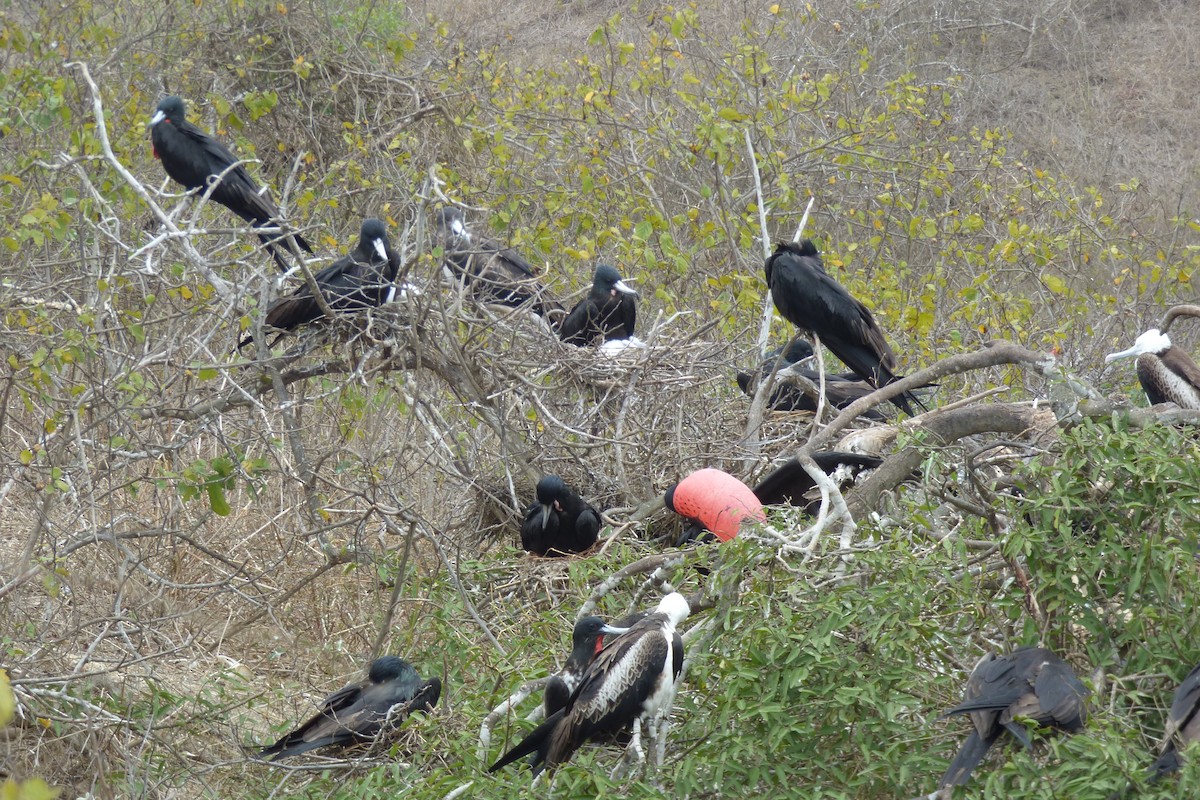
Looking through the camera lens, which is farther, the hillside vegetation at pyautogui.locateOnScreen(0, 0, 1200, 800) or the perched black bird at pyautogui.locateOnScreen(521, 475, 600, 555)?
the perched black bird at pyautogui.locateOnScreen(521, 475, 600, 555)

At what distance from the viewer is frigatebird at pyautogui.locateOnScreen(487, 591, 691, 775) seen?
2.56m

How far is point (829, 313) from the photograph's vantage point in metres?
4.68

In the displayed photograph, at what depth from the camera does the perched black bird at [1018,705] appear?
2109 millimetres

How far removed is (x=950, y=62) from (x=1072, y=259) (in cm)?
309

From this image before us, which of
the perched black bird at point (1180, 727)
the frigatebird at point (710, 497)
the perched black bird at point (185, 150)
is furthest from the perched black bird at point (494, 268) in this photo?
the perched black bird at point (1180, 727)

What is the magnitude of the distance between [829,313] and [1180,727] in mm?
2749

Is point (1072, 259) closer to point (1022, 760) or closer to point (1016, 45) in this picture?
point (1016, 45)

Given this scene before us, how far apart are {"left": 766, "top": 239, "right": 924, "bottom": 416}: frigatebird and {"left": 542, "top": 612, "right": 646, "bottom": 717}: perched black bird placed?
2073mm

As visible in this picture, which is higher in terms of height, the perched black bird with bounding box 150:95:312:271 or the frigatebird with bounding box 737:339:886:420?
the perched black bird with bounding box 150:95:312:271

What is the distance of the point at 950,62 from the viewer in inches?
388

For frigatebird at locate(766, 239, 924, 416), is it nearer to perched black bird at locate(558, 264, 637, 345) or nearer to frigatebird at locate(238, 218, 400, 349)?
perched black bird at locate(558, 264, 637, 345)

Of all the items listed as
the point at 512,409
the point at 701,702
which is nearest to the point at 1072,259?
the point at 512,409

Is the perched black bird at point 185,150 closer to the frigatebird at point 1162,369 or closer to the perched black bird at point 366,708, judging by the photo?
the perched black bird at point 366,708

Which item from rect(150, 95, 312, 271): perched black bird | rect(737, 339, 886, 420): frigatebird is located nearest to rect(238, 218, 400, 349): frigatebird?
rect(150, 95, 312, 271): perched black bird
